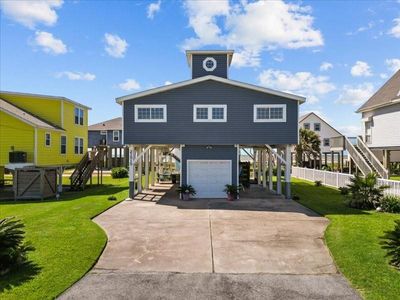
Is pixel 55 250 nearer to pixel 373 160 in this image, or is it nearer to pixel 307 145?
pixel 373 160

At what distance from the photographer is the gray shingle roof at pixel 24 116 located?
21047 mm

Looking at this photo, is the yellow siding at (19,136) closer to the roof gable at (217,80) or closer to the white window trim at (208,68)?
the roof gable at (217,80)

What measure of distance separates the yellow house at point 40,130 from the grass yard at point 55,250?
6208mm

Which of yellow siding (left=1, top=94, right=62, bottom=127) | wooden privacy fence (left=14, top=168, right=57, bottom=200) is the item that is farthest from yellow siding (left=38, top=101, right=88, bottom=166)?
wooden privacy fence (left=14, top=168, right=57, bottom=200)

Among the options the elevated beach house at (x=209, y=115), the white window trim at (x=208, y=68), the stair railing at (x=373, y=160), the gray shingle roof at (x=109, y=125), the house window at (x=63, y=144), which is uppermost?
the white window trim at (x=208, y=68)

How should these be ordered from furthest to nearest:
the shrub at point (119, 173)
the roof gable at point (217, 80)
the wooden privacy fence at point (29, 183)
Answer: the shrub at point (119, 173) → the wooden privacy fence at point (29, 183) → the roof gable at point (217, 80)

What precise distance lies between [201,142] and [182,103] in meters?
2.66

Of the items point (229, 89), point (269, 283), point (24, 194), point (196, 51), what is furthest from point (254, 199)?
point (24, 194)

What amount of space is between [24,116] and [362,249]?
71.9 ft

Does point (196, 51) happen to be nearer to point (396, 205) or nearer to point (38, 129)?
point (38, 129)

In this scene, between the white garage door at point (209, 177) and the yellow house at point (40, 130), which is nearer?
the white garage door at point (209, 177)

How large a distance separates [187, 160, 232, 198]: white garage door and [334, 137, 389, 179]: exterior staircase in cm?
1010

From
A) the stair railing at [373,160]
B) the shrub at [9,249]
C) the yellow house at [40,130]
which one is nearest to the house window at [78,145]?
the yellow house at [40,130]

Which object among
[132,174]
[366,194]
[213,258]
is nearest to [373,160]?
[366,194]
